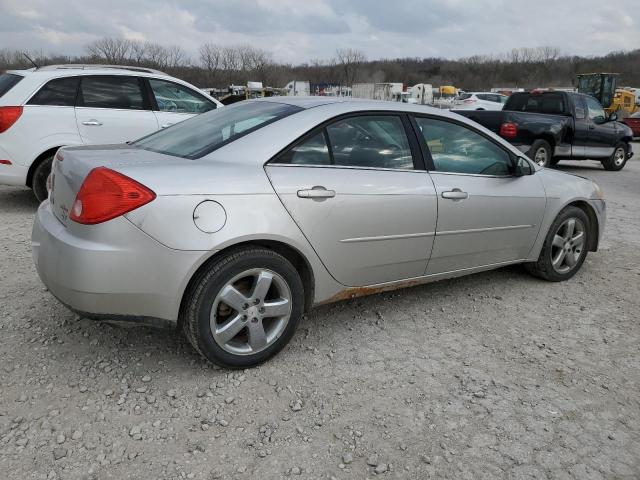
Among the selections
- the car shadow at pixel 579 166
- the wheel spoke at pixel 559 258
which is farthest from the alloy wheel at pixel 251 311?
the car shadow at pixel 579 166

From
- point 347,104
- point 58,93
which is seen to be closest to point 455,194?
point 347,104

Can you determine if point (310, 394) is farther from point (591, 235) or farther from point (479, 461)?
point (591, 235)

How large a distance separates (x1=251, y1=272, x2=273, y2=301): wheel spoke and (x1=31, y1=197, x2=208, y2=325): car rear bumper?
348mm

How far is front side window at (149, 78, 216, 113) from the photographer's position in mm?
6461

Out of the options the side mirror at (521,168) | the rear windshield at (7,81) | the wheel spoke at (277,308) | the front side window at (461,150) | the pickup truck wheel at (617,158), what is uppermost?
the rear windshield at (7,81)

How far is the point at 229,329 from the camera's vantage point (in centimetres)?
261

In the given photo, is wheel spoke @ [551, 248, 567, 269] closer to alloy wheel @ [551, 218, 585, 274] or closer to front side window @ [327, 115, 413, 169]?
alloy wheel @ [551, 218, 585, 274]

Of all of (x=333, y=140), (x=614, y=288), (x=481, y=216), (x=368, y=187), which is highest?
(x=333, y=140)

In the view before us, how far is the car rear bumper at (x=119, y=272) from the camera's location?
231 cm

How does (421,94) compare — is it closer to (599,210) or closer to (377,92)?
(377,92)

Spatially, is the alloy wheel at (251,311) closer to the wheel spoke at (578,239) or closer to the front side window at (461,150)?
the front side window at (461,150)

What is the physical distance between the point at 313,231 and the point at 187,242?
70 cm

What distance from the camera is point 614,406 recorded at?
102 inches

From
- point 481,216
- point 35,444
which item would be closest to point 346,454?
point 35,444
